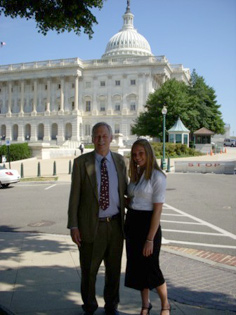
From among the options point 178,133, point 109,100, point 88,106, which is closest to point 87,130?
point 88,106

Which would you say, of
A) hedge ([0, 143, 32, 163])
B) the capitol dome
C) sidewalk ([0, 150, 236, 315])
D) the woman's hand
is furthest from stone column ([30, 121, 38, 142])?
the woman's hand

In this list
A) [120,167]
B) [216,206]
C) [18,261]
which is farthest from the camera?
[216,206]

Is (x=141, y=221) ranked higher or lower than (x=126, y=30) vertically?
lower

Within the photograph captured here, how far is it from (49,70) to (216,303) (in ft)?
285

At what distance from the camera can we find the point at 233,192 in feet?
55.1

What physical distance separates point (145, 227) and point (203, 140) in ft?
193

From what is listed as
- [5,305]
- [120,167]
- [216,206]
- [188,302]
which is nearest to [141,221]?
[120,167]

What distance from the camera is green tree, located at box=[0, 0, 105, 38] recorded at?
Answer: 7.89 metres

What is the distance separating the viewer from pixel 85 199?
4.45 m

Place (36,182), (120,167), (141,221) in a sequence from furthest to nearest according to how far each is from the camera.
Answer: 1. (36,182)
2. (120,167)
3. (141,221)

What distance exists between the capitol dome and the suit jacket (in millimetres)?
95422

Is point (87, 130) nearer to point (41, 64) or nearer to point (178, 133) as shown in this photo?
point (41, 64)

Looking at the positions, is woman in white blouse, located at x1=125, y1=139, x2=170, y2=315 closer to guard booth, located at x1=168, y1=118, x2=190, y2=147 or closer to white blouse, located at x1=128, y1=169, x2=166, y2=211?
white blouse, located at x1=128, y1=169, x2=166, y2=211

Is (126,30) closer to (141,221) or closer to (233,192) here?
(233,192)
